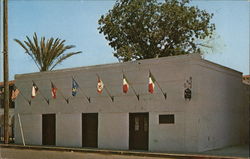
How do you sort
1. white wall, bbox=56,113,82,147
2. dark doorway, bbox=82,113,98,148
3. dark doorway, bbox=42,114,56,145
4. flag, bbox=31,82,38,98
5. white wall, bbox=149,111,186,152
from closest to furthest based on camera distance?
1. white wall, bbox=149,111,186,152
2. dark doorway, bbox=82,113,98,148
3. white wall, bbox=56,113,82,147
4. flag, bbox=31,82,38,98
5. dark doorway, bbox=42,114,56,145

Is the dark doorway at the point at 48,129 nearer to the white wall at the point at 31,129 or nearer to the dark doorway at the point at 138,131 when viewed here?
the white wall at the point at 31,129

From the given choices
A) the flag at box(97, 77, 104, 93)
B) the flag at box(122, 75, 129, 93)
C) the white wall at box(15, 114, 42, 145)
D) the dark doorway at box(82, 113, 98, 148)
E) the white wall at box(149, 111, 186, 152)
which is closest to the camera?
the white wall at box(149, 111, 186, 152)

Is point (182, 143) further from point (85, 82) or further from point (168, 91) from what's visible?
point (85, 82)

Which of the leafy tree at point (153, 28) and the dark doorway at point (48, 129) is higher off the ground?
the leafy tree at point (153, 28)

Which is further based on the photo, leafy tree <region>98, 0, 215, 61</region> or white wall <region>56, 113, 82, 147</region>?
leafy tree <region>98, 0, 215, 61</region>

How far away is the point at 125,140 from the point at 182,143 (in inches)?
139

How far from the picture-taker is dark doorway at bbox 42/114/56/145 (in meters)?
26.2

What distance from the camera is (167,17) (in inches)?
1533

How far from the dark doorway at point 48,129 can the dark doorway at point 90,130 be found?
2699mm

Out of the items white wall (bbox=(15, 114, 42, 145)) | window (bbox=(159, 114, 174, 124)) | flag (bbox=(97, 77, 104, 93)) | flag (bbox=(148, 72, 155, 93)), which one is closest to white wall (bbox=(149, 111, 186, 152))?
window (bbox=(159, 114, 174, 124))

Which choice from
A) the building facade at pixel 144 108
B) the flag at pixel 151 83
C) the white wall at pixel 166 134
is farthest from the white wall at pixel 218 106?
the flag at pixel 151 83

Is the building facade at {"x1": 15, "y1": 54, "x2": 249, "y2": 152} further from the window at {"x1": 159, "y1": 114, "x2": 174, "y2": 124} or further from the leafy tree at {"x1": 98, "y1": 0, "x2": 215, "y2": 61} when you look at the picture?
the leafy tree at {"x1": 98, "y1": 0, "x2": 215, "y2": 61}

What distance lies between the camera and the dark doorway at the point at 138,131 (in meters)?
21.5

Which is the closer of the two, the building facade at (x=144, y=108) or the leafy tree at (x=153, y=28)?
the building facade at (x=144, y=108)
